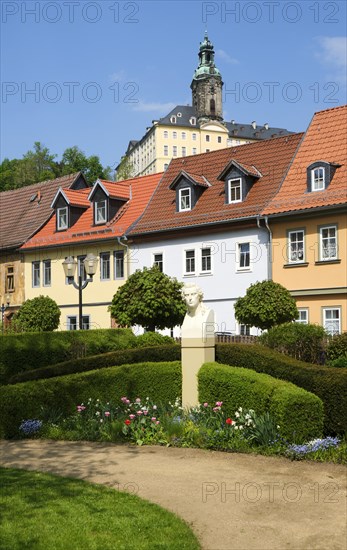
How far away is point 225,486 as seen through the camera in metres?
8.66

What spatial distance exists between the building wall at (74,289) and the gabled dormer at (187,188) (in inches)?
166

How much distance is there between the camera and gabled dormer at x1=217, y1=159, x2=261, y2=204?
31.5 meters

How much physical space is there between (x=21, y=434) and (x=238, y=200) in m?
20.8

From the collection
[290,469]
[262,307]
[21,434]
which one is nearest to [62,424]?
[21,434]

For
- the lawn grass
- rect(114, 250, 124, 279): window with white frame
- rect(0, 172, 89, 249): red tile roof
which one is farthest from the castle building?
the lawn grass

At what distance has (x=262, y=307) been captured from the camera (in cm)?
2489

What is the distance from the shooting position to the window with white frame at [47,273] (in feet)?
130

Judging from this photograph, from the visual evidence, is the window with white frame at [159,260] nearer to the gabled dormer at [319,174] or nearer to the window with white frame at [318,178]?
the gabled dormer at [319,174]

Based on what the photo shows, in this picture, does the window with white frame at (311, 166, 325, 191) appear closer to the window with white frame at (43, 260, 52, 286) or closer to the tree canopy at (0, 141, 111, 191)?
the window with white frame at (43, 260, 52, 286)

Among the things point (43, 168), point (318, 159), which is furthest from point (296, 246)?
point (43, 168)

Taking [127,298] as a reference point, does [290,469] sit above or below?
below

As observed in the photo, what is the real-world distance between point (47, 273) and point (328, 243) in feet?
59.1

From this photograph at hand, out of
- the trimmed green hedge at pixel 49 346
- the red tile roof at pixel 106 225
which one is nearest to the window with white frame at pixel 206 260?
the red tile roof at pixel 106 225

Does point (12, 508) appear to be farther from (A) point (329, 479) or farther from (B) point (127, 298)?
(B) point (127, 298)
